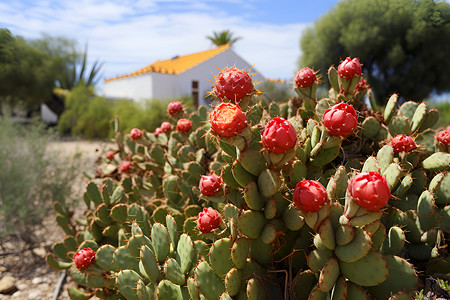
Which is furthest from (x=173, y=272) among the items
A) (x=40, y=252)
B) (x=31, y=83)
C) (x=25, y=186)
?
(x=31, y=83)

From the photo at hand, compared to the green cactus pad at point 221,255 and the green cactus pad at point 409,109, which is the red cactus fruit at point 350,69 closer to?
the green cactus pad at point 409,109

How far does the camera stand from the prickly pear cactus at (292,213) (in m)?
1.38

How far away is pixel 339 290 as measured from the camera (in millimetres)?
1432

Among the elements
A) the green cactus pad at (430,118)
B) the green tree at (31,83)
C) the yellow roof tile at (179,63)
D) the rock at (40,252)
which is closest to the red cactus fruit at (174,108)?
the green cactus pad at (430,118)

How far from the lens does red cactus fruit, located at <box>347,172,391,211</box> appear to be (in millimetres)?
1198

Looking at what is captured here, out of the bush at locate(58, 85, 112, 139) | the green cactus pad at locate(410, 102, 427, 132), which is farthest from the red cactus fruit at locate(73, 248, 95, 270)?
the bush at locate(58, 85, 112, 139)

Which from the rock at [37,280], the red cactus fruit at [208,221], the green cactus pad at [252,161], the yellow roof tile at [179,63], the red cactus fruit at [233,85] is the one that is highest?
the yellow roof tile at [179,63]

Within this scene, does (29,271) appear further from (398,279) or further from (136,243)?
(398,279)

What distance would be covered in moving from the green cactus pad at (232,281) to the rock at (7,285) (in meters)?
3.15

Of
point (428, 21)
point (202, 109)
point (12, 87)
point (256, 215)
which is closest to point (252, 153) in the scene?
point (256, 215)

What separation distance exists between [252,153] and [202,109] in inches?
75.1

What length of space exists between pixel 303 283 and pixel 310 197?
543 millimetres

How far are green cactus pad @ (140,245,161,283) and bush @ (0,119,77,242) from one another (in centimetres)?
339

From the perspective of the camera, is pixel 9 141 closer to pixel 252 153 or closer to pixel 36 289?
pixel 36 289
